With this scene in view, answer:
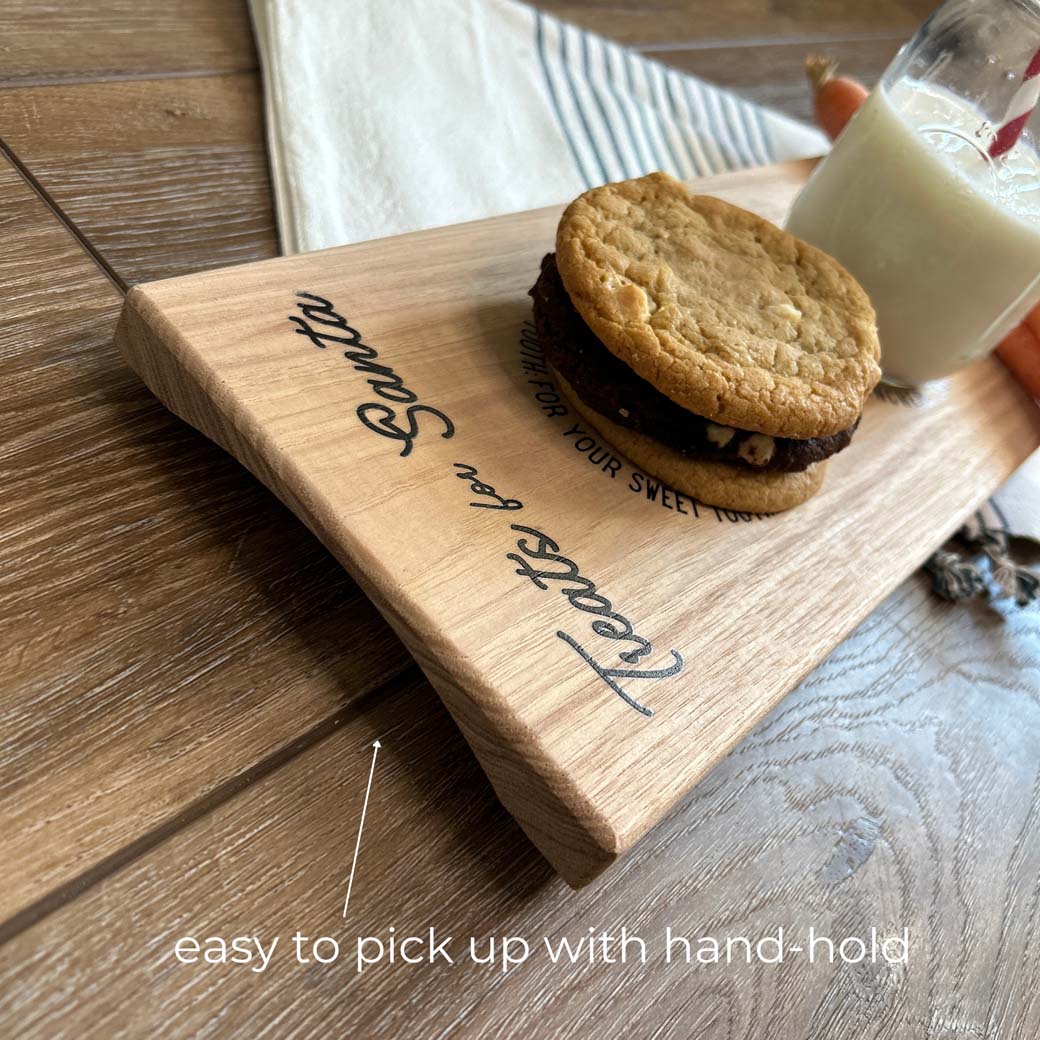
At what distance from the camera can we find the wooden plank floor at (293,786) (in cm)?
42

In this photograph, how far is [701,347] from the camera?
64 cm

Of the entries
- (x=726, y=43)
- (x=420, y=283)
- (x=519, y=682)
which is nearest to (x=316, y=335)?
(x=420, y=283)

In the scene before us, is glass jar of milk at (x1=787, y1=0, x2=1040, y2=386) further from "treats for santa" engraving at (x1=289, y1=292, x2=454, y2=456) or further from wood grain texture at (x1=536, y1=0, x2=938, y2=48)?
wood grain texture at (x1=536, y1=0, x2=938, y2=48)

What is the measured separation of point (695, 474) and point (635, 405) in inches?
3.1

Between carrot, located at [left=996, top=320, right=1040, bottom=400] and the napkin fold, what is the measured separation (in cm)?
12

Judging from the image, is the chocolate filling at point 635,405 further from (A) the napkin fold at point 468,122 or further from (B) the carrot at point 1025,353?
(B) the carrot at point 1025,353

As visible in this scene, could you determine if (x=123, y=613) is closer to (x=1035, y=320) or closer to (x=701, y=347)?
(x=701, y=347)

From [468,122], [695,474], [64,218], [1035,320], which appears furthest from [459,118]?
[1035,320]

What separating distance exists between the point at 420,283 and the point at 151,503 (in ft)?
0.96

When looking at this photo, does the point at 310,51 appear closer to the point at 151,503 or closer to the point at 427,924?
the point at 151,503

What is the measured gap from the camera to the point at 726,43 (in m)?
1.59

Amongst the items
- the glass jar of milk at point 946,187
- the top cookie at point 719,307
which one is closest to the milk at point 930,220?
the glass jar of milk at point 946,187

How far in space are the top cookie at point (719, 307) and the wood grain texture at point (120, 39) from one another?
52 cm

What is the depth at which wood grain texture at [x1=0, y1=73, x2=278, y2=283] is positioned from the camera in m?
0.75
